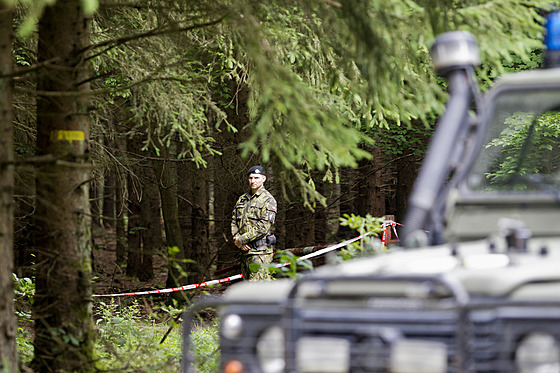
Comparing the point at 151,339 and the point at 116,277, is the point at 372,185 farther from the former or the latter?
the point at 151,339

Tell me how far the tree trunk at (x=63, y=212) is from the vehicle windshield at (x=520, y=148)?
2917mm

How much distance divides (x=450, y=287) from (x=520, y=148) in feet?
9.31

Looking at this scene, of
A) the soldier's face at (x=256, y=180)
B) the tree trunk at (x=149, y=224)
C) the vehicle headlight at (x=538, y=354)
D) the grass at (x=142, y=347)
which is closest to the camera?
the vehicle headlight at (x=538, y=354)

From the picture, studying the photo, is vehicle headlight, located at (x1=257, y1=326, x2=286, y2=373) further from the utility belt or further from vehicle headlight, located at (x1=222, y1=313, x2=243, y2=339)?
the utility belt

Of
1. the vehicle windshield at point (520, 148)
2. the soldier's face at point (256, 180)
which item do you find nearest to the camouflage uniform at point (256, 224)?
the soldier's face at point (256, 180)

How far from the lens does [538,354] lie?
2.87 metres

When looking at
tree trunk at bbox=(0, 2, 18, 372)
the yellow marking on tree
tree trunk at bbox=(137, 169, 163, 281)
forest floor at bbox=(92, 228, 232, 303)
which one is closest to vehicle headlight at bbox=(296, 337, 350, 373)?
tree trunk at bbox=(0, 2, 18, 372)

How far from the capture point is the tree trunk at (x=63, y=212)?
579 centimetres

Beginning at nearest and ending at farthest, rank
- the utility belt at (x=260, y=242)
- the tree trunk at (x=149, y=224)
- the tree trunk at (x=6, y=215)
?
the tree trunk at (x=6, y=215), the utility belt at (x=260, y=242), the tree trunk at (x=149, y=224)

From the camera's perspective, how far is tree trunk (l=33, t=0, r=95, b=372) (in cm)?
579

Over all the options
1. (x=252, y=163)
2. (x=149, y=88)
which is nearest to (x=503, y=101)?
(x=149, y=88)

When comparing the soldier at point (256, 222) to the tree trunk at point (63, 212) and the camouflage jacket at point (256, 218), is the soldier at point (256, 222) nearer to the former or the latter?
the camouflage jacket at point (256, 218)

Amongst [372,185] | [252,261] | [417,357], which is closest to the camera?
[417,357]

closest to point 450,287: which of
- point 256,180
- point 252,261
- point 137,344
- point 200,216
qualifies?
point 137,344
